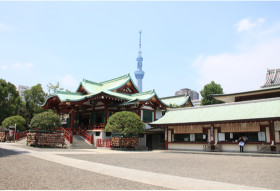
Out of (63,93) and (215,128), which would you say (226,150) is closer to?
(215,128)

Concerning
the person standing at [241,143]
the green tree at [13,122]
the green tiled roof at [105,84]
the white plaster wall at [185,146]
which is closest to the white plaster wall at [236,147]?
the person standing at [241,143]

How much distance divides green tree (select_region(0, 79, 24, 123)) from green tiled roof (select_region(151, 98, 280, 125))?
34008 millimetres

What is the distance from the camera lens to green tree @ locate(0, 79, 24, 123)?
4519 centimetres

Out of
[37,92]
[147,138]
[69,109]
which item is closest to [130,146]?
[147,138]

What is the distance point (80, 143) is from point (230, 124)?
56.9 feet

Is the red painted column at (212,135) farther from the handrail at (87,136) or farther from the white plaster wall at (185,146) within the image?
the handrail at (87,136)

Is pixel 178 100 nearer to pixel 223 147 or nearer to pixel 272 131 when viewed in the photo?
pixel 223 147

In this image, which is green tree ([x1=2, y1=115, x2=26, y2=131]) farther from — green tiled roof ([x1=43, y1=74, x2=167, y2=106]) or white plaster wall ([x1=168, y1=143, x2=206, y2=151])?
white plaster wall ([x1=168, y1=143, x2=206, y2=151])

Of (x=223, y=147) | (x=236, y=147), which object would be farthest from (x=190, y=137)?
(x=236, y=147)

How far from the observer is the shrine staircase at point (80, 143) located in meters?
26.6

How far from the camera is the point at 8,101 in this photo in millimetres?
46625

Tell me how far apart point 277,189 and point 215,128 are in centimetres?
1723

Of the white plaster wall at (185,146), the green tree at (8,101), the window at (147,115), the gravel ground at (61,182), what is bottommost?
the white plaster wall at (185,146)

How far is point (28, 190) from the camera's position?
6.19m
